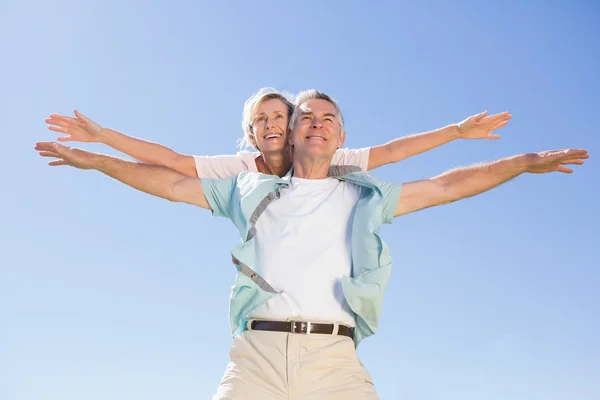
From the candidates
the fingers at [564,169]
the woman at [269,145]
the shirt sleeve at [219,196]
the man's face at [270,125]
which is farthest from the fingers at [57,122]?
the fingers at [564,169]

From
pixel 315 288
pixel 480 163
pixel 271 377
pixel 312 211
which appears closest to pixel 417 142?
pixel 480 163

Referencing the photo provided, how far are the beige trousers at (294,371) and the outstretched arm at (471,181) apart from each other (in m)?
1.34

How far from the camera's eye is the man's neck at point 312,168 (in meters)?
6.12

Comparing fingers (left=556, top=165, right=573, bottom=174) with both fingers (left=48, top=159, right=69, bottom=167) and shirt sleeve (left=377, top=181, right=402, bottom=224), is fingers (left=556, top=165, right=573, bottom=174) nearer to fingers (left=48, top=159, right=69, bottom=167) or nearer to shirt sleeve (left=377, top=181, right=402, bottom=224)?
shirt sleeve (left=377, top=181, right=402, bottom=224)

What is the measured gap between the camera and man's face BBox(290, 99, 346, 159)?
6.09 metres

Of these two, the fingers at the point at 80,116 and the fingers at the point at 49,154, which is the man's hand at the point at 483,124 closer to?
the fingers at the point at 80,116

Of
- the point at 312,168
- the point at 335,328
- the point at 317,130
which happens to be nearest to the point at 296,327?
the point at 335,328

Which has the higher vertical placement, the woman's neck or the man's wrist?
the man's wrist

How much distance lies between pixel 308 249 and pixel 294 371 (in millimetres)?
949

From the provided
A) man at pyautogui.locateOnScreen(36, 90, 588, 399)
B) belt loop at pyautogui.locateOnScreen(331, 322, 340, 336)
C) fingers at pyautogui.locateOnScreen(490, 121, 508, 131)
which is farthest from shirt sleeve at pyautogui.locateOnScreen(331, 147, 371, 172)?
belt loop at pyautogui.locateOnScreen(331, 322, 340, 336)

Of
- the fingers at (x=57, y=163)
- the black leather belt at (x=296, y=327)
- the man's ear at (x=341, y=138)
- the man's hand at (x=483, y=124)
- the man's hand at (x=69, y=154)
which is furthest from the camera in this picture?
the man's hand at (x=483, y=124)

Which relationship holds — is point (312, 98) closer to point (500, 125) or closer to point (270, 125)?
point (270, 125)

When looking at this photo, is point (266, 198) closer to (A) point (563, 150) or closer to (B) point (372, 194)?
(B) point (372, 194)

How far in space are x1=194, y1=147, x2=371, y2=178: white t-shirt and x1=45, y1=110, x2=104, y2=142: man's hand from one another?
148 centimetres
